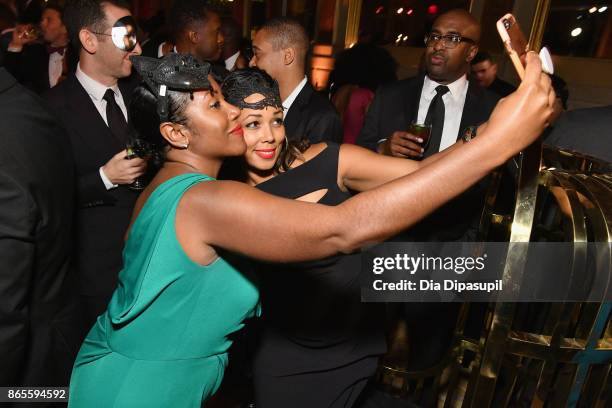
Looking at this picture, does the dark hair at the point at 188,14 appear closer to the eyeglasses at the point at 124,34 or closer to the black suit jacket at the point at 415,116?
the eyeglasses at the point at 124,34

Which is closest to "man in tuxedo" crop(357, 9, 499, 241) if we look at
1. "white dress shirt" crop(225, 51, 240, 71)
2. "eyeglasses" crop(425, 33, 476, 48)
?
"eyeglasses" crop(425, 33, 476, 48)

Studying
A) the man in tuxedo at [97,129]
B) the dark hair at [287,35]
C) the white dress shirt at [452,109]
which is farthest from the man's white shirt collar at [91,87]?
the white dress shirt at [452,109]

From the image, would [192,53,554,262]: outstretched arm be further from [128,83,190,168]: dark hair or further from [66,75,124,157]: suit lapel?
[66,75,124,157]: suit lapel

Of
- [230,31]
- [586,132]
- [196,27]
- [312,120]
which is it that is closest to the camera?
[586,132]

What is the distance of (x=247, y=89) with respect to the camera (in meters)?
1.76

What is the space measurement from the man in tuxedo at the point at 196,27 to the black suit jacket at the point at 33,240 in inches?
93.3

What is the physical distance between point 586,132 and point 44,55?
443 cm

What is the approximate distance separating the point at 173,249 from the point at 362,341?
2.75ft

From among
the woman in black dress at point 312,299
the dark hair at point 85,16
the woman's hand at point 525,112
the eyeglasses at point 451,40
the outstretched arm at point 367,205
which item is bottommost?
the woman in black dress at point 312,299

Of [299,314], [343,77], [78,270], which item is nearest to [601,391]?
[299,314]

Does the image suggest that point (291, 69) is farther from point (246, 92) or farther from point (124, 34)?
point (246, 92)

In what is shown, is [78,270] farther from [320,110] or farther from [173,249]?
[320,110]

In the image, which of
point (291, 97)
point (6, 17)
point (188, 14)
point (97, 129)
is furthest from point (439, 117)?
point (6, 17)

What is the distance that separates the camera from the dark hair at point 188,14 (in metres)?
3.51
